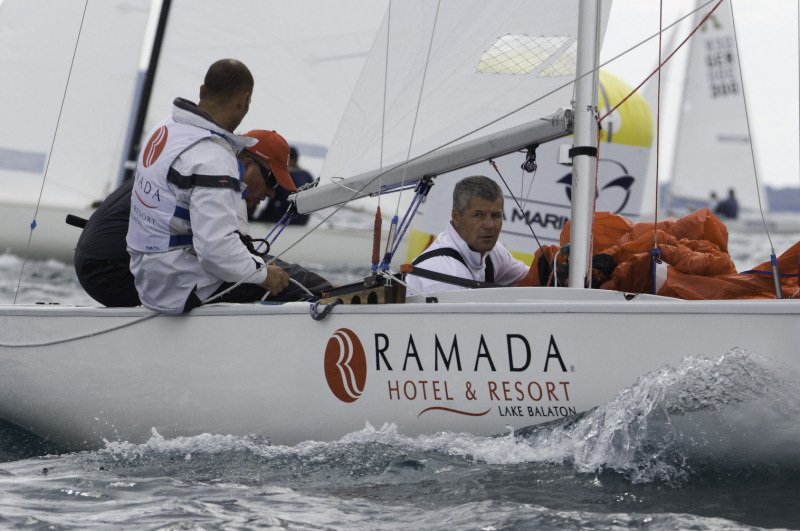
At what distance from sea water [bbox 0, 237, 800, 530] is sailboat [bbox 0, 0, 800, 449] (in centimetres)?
6

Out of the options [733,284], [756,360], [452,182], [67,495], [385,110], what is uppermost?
[452,182]

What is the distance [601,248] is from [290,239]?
9650mm

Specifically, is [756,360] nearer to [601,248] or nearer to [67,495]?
[601,248]

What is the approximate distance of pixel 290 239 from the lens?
13281 mm

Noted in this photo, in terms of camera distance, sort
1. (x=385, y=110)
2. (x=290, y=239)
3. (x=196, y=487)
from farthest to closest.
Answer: (x=290, y=239)
(x=385, y=110)
(x=196, y=487)

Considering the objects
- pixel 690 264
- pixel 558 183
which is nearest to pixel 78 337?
pixel 690 264

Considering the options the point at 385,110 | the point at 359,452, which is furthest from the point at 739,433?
the point at 385,110

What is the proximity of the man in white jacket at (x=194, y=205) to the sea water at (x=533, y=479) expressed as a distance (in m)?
0.62

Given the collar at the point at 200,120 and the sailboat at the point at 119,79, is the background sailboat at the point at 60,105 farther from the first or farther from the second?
the collar at the point at 200,120

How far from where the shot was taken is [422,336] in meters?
3.17

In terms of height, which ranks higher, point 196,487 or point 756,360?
point 756,360

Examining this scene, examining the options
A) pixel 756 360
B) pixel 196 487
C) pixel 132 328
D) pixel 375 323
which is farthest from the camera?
pixel 132 328

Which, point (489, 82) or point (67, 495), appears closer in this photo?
point (67, 495)

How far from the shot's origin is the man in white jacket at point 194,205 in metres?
3.40
